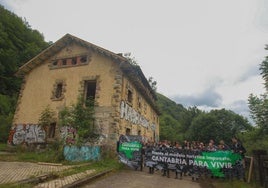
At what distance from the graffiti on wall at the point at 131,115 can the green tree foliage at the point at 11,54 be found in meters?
13.9

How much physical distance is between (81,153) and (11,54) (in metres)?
22.4

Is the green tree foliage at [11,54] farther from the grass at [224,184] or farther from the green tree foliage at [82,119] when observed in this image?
the grass at [224,184]

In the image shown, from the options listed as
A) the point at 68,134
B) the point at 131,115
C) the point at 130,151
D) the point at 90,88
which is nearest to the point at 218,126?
the point at 131,115

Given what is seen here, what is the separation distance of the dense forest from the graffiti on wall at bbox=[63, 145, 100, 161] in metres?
10.4

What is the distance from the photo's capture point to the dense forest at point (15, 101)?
18578 mm

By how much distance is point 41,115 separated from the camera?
14797 mm

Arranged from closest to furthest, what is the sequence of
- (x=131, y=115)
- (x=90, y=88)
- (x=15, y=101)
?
(x=131, y=115)
(x=90, y=88)
(x=15, y=101)

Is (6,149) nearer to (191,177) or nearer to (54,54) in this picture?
(54,54)

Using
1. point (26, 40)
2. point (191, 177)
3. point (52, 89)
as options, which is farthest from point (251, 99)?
point (26, 40)

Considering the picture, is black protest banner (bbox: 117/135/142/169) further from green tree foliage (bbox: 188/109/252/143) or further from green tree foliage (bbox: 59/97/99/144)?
green tree foliage (bbox: 188/109/252/143)

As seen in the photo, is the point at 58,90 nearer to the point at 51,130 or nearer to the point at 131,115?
the point at 51,130

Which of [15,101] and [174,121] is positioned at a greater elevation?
[174,121]

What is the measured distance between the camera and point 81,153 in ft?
38.1

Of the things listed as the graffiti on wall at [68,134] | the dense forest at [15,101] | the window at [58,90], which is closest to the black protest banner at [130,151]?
the graffiti on wall at [68,134]
